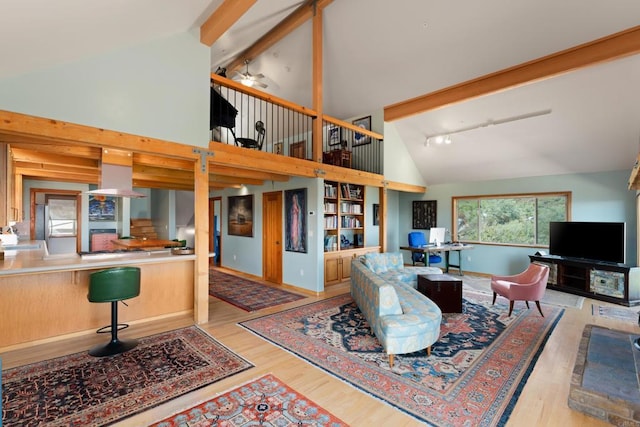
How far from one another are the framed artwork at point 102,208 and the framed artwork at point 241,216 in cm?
336

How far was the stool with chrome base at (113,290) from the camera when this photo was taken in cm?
314


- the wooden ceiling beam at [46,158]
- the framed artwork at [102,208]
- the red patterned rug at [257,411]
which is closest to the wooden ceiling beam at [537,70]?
the red patterned rug at [257,411]

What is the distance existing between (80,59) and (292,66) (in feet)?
14.3

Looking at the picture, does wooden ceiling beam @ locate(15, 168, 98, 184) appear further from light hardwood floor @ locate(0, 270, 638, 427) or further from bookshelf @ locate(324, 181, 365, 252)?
bookshelf @ locate(324, 181, 365, 252)

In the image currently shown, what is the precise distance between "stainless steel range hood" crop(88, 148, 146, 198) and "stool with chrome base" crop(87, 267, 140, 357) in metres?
1.18

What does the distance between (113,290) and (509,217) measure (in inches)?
307

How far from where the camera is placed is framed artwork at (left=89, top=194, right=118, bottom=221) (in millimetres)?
7910

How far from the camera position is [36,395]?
95.7 inches

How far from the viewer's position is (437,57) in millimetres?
5113

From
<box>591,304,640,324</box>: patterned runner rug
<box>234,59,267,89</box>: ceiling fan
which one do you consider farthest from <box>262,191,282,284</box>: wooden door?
<box>591,304,640,324</box>: patterned runner rug

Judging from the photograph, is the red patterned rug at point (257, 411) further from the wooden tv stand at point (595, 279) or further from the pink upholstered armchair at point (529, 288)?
the wooden tv stand at point (595, 279)

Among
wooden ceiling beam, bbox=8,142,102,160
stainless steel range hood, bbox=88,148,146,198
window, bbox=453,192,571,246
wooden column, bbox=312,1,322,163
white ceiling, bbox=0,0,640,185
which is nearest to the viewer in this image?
white ceiling, bbox=0,0,640,185

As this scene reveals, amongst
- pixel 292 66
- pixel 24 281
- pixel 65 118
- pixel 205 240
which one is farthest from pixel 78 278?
pixel 292 66

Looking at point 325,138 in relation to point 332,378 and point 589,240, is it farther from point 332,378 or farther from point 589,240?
point 332,378
